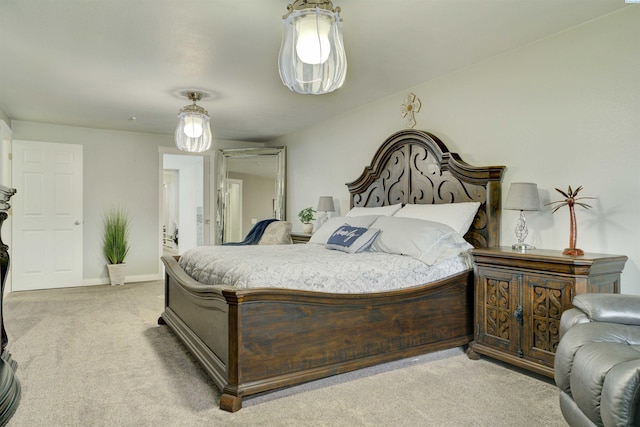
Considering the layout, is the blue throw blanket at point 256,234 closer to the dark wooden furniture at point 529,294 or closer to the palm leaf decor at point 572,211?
the dark wooden furniture at point 529,294

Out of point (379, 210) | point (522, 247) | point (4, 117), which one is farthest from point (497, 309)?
point (4, 117)

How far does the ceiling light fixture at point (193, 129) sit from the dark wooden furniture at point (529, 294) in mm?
2813

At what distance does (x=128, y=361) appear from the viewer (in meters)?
2.76

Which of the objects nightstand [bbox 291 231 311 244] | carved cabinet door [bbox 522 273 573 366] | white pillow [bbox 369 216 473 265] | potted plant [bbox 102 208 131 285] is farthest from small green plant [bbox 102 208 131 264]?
carved cabinet door [bbox 522 273 573 366]

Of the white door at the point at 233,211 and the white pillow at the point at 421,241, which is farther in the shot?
the white door at the point at 233,211

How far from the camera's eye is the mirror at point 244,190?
6551 millimetres

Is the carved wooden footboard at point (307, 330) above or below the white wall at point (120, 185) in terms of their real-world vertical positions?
below

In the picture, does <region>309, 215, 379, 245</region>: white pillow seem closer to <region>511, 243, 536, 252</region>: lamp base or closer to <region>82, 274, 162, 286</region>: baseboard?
<region>511, 243, 536, 252</region>: lamp base

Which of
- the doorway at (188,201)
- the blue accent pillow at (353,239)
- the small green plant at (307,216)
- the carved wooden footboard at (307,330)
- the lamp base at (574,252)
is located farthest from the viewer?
the doorway at (188,201)

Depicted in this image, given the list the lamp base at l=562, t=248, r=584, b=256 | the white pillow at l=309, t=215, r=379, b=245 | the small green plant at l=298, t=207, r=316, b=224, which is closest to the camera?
the lamp base at l=562, t=248, r=584, b=256

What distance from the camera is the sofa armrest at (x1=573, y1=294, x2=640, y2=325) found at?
1719 millimetres

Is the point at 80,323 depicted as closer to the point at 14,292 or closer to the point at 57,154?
the point at 14,292

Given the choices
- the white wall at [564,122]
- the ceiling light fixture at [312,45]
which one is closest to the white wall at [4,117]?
the ceiling light fixture at [312,45]

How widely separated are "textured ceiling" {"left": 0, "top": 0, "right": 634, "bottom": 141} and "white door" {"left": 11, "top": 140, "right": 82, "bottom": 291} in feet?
3.36
